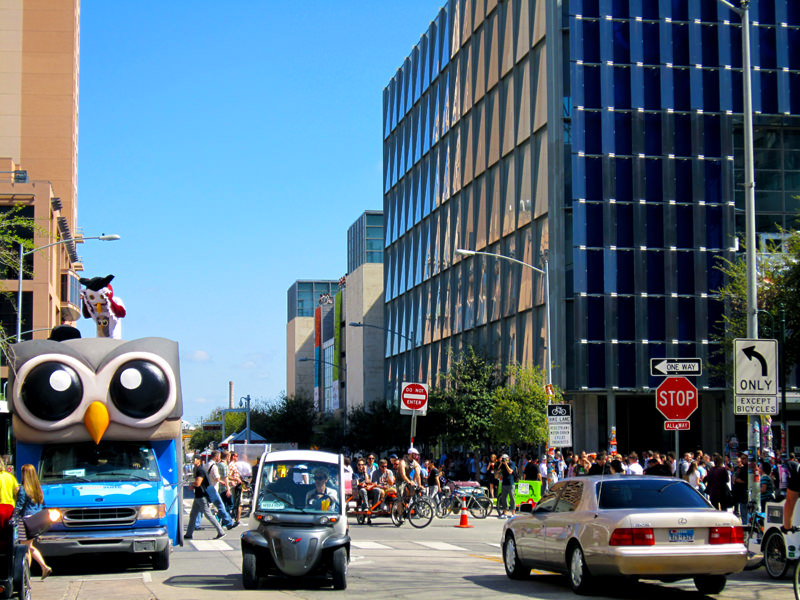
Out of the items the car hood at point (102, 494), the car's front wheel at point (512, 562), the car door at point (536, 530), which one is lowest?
the car's front wheel at point (512, 562)

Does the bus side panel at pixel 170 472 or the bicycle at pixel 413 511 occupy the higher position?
the bus side panel at pixel 170 472

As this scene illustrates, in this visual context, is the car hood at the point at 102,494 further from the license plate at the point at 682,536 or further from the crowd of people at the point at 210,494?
the license plate at the point at 682,536

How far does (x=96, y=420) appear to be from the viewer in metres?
15.6

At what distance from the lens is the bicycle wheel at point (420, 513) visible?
26281mm

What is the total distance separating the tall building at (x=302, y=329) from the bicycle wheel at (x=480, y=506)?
118592 mm

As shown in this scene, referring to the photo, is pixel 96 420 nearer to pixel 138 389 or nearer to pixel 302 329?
pixel 138 389

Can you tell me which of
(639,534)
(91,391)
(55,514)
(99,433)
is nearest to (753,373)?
(639,534)

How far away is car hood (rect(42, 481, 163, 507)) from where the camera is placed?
15328mm

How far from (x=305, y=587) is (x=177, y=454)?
3.78m

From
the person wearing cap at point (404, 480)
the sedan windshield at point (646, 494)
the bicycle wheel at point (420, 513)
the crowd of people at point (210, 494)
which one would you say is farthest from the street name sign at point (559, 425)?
the sedan windshield at point (646, 494)

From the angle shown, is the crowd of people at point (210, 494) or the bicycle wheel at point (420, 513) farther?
the bicycle wheel at point (420, 513)

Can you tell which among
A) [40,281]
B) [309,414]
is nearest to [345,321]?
[309,414]

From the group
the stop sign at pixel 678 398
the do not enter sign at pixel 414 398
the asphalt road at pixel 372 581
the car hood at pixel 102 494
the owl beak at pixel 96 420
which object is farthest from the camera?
the do not enter sign at pixel 414 398

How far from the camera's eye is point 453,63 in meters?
66.7
